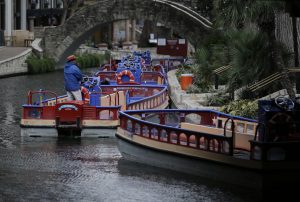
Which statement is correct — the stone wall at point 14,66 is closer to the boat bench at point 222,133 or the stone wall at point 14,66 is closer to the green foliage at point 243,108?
the green foliage at point 243,108

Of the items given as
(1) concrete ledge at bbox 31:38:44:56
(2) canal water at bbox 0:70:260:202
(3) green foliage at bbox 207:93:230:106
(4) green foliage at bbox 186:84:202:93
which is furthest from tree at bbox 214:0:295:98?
(1) concrete ledge at bbox 31:38:44:56

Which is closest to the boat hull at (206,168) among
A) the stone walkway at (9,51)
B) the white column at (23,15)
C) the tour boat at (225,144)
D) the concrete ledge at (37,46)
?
the tour boat at (225,144)

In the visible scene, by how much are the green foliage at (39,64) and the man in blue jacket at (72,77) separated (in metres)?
33.4

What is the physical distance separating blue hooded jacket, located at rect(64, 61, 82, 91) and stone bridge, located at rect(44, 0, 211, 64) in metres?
31.5

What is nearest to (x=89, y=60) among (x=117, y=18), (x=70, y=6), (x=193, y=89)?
(x=117, y=18)

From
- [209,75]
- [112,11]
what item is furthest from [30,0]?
[209,75]

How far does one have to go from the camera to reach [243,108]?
29.4m

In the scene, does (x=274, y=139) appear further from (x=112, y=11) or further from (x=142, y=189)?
(x=112, y=11)

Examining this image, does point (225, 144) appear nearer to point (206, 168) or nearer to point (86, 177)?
point (206, 168)

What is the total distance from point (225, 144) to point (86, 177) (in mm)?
3620

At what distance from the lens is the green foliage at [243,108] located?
2884cm

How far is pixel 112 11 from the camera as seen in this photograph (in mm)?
68250

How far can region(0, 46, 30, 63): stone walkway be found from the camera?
64213 mm

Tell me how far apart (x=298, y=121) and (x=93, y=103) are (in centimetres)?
1117
